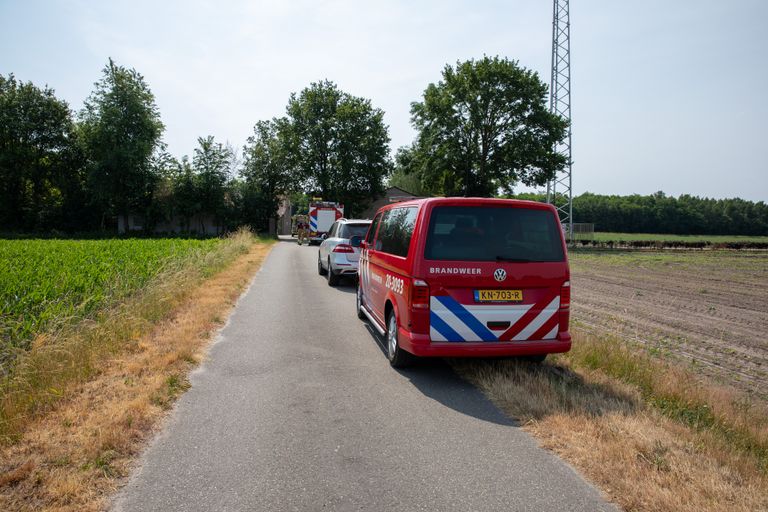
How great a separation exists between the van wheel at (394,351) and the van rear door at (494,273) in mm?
689

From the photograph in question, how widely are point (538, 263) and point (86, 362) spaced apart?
5234mm

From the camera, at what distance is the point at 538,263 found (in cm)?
532

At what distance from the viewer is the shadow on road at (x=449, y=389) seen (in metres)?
4.51

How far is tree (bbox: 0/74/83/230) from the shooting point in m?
40.3

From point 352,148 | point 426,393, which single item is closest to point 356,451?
point 426,393

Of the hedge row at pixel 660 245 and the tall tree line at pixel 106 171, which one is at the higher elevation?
the tall tree line at pixel 106 171

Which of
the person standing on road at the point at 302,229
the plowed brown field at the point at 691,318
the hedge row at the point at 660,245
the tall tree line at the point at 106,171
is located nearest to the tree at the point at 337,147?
the tall tree line at the point at 106,171

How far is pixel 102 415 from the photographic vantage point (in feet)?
13.5

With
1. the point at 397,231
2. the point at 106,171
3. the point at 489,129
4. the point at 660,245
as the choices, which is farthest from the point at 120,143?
the point at 660,245

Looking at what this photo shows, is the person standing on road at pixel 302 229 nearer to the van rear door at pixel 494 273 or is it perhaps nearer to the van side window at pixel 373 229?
the van side window at pixel 373 229

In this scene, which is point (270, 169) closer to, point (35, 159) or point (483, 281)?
point (35, 159)

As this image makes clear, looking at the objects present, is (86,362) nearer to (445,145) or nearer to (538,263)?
(538,263)

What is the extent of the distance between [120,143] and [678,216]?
90877 mm

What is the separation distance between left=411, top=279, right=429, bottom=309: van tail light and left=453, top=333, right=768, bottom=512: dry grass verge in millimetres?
1097
